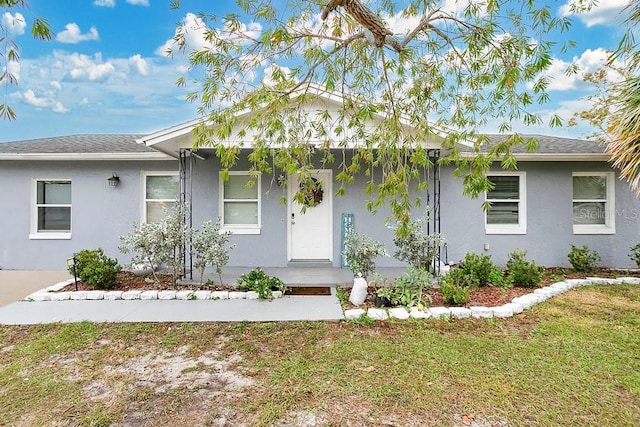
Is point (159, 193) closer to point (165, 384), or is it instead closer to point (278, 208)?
point (278, 208)

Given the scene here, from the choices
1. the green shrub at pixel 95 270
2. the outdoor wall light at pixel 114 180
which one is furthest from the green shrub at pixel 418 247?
the outdoor wall light at pixel 114 180

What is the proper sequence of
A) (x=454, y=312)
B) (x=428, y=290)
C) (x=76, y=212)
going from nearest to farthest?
(x=454, y=312), (x=428, y=290), (x=76, y=212)

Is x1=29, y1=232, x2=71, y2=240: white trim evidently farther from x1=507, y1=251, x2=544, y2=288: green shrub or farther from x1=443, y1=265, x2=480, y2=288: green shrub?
x1=507, y1=251, x2=544, y2=288: green shrub

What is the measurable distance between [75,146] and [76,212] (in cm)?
189

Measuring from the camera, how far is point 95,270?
20.2 ft

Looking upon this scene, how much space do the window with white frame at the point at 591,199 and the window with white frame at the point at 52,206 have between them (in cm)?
1369

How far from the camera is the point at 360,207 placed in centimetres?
815

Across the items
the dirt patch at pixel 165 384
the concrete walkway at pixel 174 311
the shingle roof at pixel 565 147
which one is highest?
the shingle roof at pixel 565 147

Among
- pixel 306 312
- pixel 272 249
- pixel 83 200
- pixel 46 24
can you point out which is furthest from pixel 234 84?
pixel 83 200

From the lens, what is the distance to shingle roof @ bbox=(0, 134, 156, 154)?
809 cm

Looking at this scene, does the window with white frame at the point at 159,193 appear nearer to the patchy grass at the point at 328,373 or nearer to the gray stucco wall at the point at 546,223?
the patchy grass at the point at 328,373

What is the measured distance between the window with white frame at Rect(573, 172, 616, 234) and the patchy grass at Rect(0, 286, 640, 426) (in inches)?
185

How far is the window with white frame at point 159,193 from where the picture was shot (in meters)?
8.44

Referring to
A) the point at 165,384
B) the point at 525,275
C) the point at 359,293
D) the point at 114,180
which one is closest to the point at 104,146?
the point at 114,180
